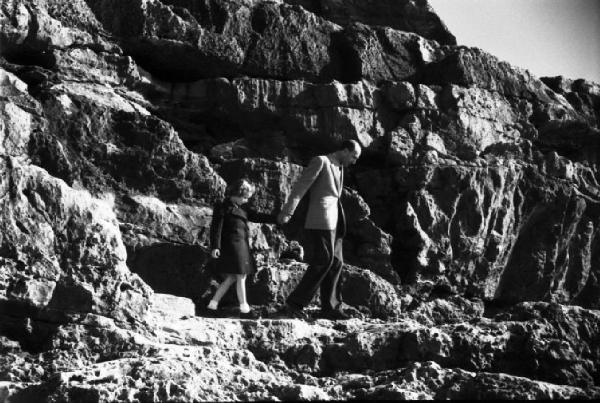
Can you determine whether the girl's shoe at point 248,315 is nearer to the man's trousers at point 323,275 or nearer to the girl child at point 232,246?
the girl child at point 232,246

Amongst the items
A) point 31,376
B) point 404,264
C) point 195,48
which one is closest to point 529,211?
point 404,264

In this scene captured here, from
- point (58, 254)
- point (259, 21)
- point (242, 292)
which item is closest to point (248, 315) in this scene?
point (242, 292)

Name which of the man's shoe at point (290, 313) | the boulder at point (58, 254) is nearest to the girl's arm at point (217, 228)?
the man's shoe at point (290, 313)

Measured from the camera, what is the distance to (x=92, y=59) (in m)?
12.4

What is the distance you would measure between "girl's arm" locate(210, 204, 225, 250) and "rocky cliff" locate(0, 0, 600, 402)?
78 centimetres

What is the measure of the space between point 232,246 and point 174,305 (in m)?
0.98

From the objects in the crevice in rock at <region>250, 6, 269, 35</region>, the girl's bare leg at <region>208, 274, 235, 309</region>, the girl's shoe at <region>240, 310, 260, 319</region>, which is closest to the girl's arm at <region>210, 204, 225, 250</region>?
the girl's bare leg at <region>208, 274, 235, 309</region>

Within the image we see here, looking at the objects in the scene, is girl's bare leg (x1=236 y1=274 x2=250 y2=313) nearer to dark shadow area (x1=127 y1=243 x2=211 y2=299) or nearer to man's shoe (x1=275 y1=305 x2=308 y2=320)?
man's shoe (x1=275 y1=305 x2=308 y2=320)

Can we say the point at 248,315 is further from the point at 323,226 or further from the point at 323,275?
the point at 323,226

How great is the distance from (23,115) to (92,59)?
186cm

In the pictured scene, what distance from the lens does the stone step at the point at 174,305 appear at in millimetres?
9578

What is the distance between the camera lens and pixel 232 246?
10.2 metres

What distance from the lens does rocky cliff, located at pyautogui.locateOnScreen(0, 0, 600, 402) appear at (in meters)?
7.95

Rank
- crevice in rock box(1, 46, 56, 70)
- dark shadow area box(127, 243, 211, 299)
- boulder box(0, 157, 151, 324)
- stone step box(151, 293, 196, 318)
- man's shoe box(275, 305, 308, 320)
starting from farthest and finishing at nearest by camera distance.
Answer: crevice in rock box(1, 46, 56, 70) < dark shadow area box(127, 243, 211, 299) < man's shoe box(275, 305, 308, 320) < stone step box(151, 293, 196, 318) < boulder box(0, 157, 151, 324)
